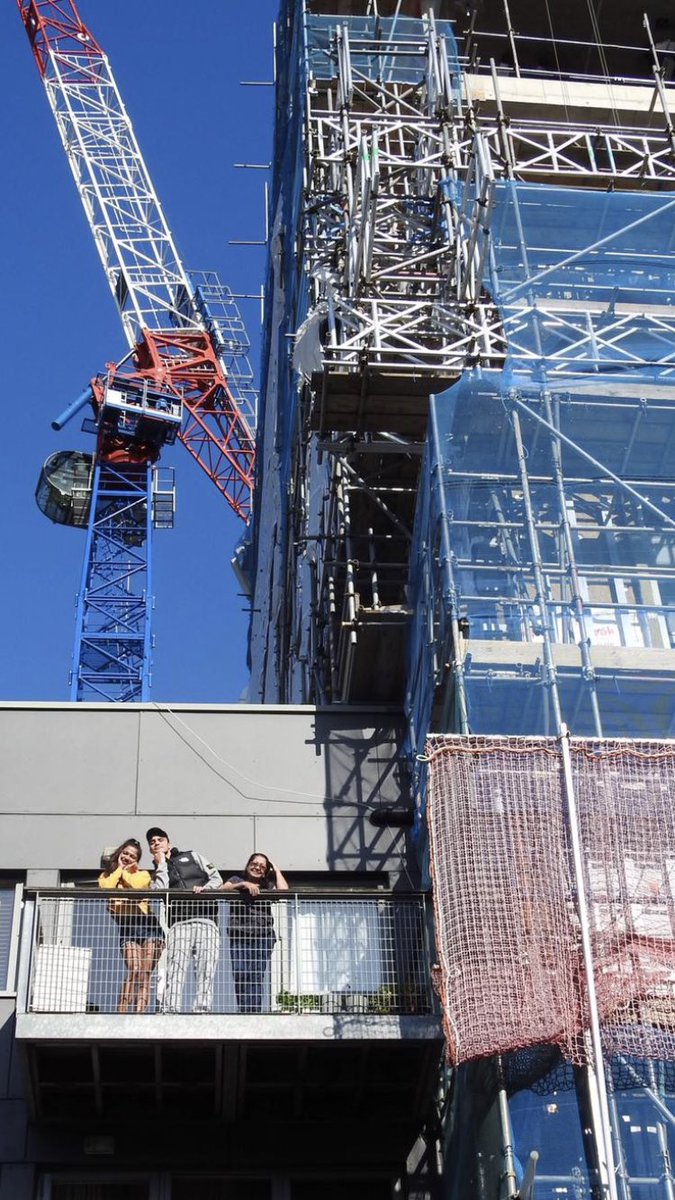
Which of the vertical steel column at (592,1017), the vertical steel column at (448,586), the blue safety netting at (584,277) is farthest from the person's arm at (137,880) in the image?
the blue safety netting at (584,277)

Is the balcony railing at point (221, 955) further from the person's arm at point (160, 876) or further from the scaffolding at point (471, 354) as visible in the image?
the scaffolding at point (471, 354)

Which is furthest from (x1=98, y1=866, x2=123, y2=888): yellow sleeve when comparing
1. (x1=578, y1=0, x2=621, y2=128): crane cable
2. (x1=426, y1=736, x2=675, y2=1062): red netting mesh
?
(x1=578, y1=0, x2=621, y2=128): crane cable

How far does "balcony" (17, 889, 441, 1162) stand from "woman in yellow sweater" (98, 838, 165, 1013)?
9cm

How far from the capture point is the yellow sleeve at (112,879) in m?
16.8

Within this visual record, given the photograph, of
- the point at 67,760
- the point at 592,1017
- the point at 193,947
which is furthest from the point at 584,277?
the point at 592,1017

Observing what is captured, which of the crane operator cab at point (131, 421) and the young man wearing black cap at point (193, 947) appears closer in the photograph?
the young man wearing black cap at point (193, 947)

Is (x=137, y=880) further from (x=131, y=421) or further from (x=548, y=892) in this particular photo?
(x=131, y=421)

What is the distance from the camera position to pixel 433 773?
1586 cm

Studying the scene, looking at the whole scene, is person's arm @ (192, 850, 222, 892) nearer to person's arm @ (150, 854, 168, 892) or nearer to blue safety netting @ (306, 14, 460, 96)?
person's arm @ (150, 854, 168, 892)

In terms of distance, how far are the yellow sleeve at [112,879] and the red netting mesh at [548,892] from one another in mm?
3227

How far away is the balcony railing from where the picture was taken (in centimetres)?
1598

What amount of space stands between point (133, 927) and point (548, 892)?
3.97m

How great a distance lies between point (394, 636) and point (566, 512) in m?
4.15

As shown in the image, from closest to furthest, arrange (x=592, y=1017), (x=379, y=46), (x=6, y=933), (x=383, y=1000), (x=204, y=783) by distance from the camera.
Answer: (x=592, y=1017)
(x=383, y=1000)
(x=6, y=933)
(x=204, y=783)
(x=379, y=46)
